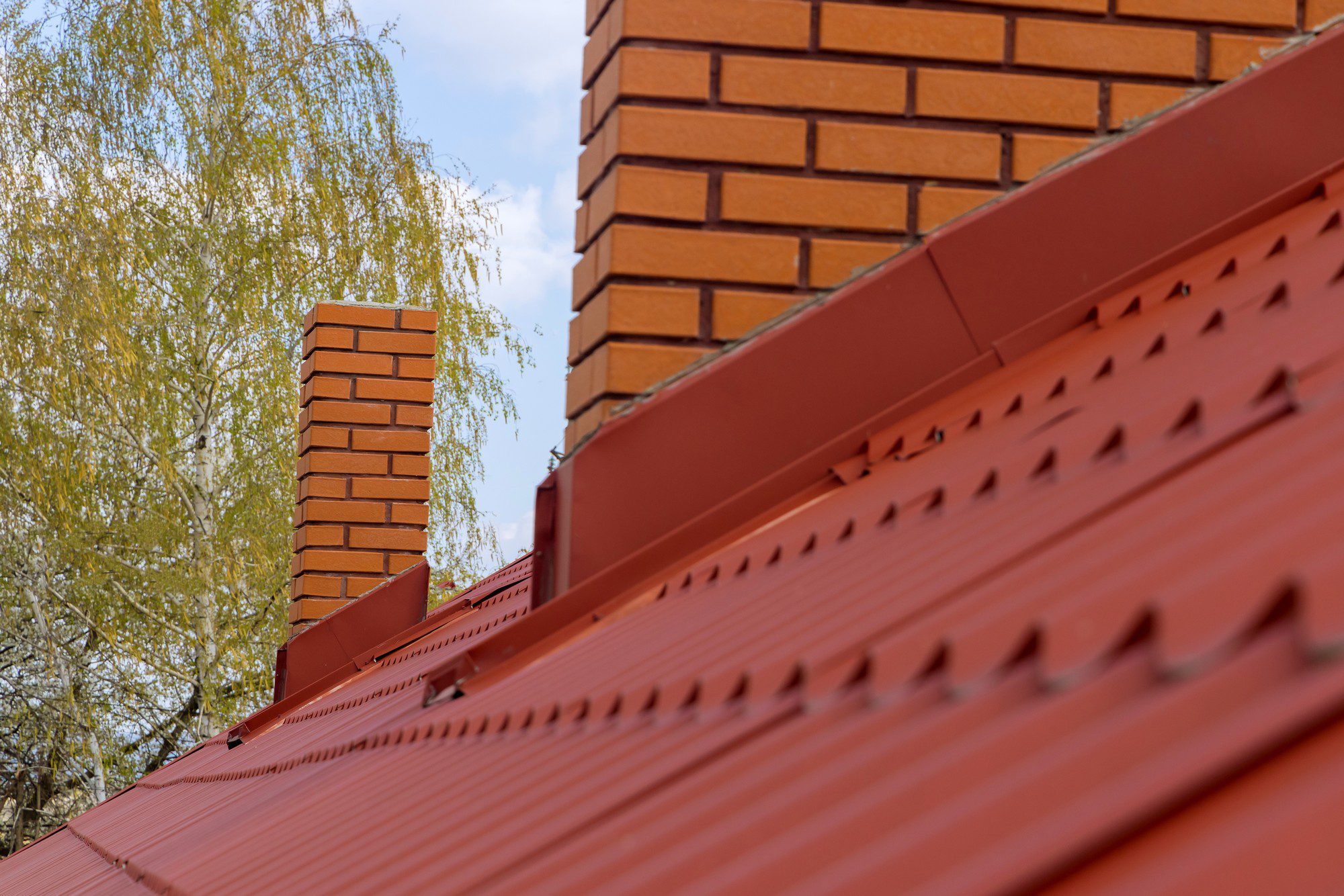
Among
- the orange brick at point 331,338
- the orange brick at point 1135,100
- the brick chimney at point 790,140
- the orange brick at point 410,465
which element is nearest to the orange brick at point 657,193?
the brick chimney at point 790,140

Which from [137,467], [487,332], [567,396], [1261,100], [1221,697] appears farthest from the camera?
[487,332]

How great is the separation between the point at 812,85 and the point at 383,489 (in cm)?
482

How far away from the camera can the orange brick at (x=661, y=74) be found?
97.7 inches

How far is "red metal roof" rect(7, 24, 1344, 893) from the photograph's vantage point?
0.66 m

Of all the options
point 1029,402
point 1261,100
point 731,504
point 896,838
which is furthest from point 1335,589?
point 1261,100

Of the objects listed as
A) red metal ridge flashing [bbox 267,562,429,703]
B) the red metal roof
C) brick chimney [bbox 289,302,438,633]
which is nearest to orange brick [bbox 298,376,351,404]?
brick chimney [bbox 289,302,438,633]

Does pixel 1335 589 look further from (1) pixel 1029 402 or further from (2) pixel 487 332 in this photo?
(2) pixel 487 332

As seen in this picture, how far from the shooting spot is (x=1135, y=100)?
2.55 m

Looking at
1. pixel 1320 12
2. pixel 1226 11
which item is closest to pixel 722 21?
pixel 1226 11

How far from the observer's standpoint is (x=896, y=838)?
2.49 ft

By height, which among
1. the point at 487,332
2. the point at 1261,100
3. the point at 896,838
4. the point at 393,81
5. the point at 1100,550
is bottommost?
the point at 896,838

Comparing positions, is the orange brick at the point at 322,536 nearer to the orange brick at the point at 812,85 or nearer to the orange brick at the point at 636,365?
the orange brick at the point at 636,365

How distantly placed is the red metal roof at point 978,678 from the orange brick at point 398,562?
4073 millimetres

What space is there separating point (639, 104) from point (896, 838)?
1.92 metres
